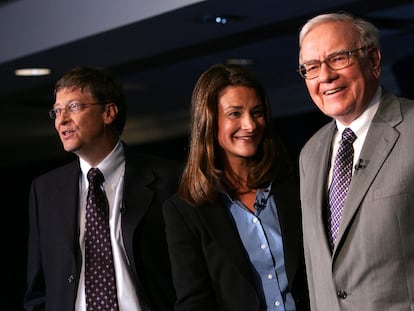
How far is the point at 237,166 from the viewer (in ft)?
11.5

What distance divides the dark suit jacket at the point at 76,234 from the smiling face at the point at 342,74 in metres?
1.24

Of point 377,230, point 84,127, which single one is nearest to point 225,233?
point 377,230

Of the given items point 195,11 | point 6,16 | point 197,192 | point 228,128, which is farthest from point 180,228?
point 6,16

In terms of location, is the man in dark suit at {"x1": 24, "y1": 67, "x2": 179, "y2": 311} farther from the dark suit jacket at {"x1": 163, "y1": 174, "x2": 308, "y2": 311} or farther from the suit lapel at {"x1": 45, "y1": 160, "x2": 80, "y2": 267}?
the dark suit jacket at {"x1": 163, "y1": 174, "x2": 308, "y2": 311}

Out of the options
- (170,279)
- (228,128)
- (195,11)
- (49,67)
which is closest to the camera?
(228,128)

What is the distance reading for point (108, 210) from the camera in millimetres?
3980

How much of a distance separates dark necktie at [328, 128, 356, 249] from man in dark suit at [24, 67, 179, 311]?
1171 millimetres

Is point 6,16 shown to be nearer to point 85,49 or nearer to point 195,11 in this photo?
point 85,49

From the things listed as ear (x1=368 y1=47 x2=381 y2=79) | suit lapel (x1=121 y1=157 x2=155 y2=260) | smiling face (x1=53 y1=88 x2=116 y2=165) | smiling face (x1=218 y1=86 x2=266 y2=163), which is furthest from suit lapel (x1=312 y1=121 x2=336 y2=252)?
smiling face (x1=53 y1=88 x2=116 y2=165)

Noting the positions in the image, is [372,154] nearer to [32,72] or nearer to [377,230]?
[377,230]

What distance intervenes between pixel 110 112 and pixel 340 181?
1497mm

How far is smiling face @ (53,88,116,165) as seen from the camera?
399 centimetres

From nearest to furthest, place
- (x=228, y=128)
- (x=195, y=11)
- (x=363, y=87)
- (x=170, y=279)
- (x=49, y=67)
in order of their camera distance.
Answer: (x=363, y=87) < (x=228, y=128) < (x=170, y=279) < (x=195, y=11) < (x=49, y=67)

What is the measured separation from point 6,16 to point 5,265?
18.7 ft
